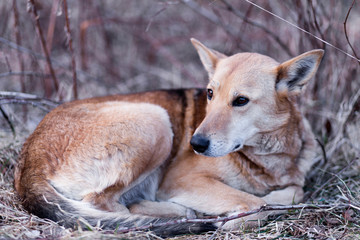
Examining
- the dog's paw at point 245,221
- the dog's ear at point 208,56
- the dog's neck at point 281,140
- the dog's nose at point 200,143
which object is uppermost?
the dog's ear at point 208,56

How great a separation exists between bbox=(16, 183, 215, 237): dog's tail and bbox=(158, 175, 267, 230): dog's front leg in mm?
312

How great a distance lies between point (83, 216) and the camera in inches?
107

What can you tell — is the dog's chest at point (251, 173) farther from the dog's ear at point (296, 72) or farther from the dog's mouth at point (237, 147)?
the dog's ear at point (296, 72)

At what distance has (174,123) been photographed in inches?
146

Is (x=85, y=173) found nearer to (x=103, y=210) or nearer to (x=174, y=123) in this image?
(x=103, y=210)

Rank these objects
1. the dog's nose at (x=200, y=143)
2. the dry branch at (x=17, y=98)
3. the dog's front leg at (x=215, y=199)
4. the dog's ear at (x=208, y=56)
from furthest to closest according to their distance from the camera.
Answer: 1. the dry branch at (x=17, y=98)
2. the dog's ear at (x=208, y=56)
3. the dog's front leg at (x=215, y=199)
4. the dog's nose at (x=200, y=143)

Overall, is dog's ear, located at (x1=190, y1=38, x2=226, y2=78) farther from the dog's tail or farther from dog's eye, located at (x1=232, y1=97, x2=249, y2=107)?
the dog's tail

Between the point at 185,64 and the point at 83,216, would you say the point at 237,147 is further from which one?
the point at 185,64

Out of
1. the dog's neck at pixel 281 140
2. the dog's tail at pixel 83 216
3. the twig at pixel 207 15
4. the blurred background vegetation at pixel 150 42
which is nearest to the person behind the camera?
the dog's tail at pixel 83 216

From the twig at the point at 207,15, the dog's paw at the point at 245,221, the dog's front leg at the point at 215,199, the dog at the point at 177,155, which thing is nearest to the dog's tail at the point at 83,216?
the dog at the point at 177,155

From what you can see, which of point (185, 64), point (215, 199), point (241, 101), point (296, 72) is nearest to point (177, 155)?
point (215, 199)

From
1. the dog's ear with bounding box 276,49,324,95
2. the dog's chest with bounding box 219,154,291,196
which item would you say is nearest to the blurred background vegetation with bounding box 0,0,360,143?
the dog's ear with bounding box 276,49,324,95

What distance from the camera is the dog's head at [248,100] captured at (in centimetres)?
296

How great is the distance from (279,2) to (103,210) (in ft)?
11.7
